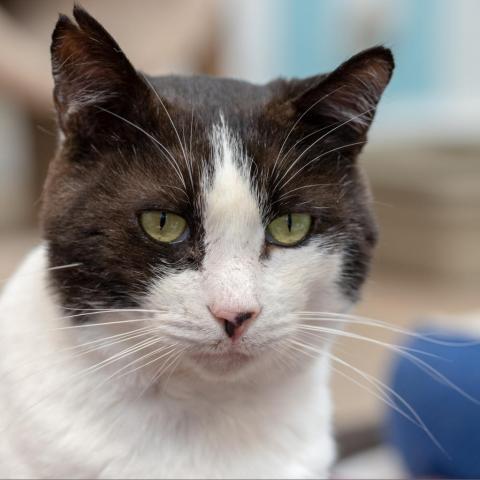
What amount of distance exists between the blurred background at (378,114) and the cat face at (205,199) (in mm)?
473

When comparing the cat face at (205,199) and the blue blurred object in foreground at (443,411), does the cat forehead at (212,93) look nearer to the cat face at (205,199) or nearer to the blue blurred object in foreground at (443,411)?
the cat face at (205,199)

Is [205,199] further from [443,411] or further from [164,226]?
[443,411]

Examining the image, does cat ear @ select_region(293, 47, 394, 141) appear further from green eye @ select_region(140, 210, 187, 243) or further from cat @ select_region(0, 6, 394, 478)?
green eye @ select_region(140, 210, 187, 243)

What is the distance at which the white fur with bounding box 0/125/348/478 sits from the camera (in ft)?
2.55

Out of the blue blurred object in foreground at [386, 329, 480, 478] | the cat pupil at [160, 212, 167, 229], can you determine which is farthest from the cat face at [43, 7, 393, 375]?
the blue blurred object in foreground at [386, 329, 480, 478]

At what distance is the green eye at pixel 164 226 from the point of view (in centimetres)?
79

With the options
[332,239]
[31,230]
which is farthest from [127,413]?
[31,230]

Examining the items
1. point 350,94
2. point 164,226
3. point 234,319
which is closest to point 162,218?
point 164,226

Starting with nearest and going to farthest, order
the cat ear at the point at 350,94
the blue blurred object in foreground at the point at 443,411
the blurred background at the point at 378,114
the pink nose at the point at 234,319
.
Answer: the pink nose at the point at 234,319 → the cat ear at the point at 350,94 → the blue blurred object in foreground at the point at 443,411 → the blurred background at the point at 378,114

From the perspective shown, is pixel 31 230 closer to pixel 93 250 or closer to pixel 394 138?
pixel 394 138

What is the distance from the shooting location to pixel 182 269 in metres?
0.79

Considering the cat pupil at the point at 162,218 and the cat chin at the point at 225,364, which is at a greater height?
the cat pupil at the point at 162,218

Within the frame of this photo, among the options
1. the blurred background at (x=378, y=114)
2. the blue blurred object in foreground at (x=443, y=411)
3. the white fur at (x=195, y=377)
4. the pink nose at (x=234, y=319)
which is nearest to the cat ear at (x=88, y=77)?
the white fur at (x=195, y=377)

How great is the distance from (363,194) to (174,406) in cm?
33
